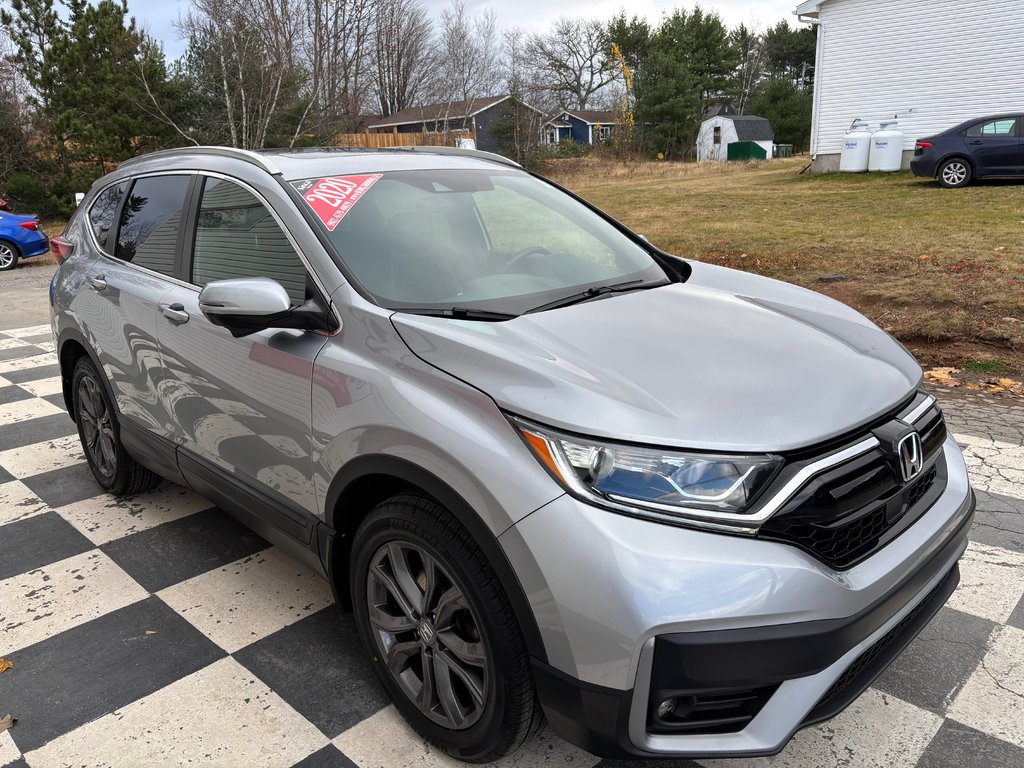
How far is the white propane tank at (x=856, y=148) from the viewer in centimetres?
1958

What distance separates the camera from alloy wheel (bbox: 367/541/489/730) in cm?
208

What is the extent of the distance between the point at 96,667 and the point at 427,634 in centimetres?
135

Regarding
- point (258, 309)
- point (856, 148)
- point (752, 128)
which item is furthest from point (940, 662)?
point (752, 128)

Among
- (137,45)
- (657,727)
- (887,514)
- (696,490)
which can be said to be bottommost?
(657,727)

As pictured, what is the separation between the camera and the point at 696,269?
10.6 feet

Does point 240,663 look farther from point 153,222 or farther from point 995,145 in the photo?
point 995,145

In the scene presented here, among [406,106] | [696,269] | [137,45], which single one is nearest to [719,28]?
[406,106]

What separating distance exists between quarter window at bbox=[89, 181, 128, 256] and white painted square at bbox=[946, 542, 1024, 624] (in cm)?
399

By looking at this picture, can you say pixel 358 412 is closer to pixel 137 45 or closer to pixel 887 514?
pixel 887 514

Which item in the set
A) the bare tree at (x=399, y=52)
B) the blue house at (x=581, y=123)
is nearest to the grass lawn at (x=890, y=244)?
the bare tree at (x=399, y=52)

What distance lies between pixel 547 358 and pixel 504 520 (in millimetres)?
455

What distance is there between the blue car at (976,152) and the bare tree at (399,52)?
74.1ft

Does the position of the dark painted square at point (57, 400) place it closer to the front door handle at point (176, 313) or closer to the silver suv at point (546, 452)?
the silver suv at point (546, 452)

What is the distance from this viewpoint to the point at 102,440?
4.13 m
